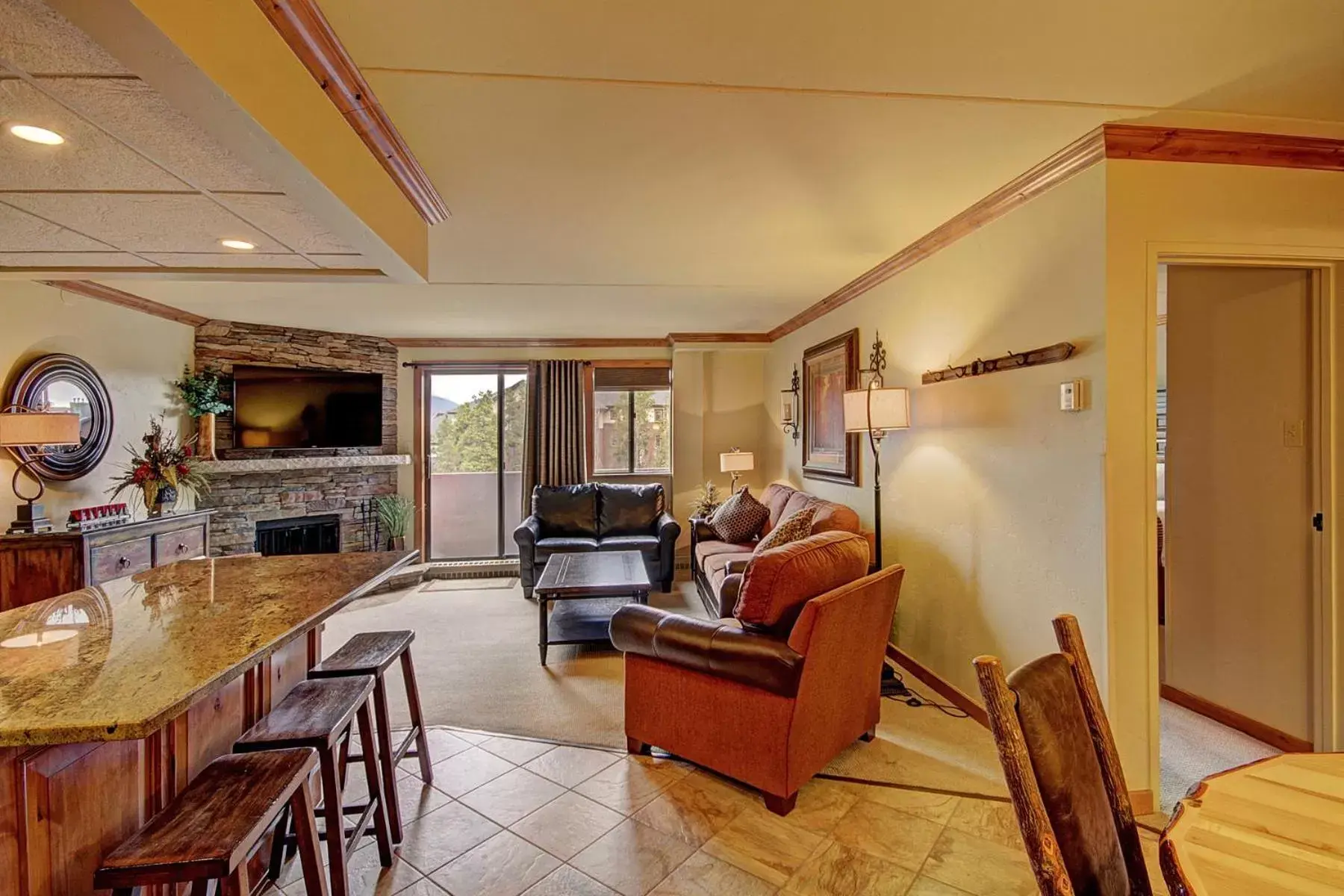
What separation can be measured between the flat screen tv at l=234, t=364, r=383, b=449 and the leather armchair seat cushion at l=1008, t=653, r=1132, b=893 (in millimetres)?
5946

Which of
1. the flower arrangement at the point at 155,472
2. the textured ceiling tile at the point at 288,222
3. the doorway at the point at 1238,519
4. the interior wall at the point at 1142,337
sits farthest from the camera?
the flower arrangement at the point at 155,472

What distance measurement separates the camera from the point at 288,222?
6.88ft

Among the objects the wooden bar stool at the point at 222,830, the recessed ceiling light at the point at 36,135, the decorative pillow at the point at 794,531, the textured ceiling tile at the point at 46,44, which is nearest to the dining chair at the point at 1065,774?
the wooden bar stool at the point at 222,830

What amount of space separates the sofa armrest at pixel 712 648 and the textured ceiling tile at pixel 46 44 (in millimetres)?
2288

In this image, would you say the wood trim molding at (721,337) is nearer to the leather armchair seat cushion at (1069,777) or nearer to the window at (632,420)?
the window at (632,420)

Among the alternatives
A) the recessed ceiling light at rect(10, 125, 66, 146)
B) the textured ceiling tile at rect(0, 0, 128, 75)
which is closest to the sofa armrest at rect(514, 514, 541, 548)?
the recessed ceiling light at rect(10, 125, 66, 146)

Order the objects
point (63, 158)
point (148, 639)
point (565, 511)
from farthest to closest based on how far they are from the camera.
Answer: point (565, 511)
point (63, 158)
point (148, 639)

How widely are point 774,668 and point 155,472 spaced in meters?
4.41

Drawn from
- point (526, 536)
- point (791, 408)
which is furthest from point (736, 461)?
point (526, 536)

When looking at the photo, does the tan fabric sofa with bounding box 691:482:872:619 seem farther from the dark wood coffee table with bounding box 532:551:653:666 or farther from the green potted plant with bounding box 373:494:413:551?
the green potted plant with bounding box 373:494:413:551

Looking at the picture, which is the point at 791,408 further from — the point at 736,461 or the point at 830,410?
the point at 830,410

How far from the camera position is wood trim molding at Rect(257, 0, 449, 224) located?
4.56 feet

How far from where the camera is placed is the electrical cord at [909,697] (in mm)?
2867

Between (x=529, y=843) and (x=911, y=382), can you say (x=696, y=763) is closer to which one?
(x=529, y=843)
